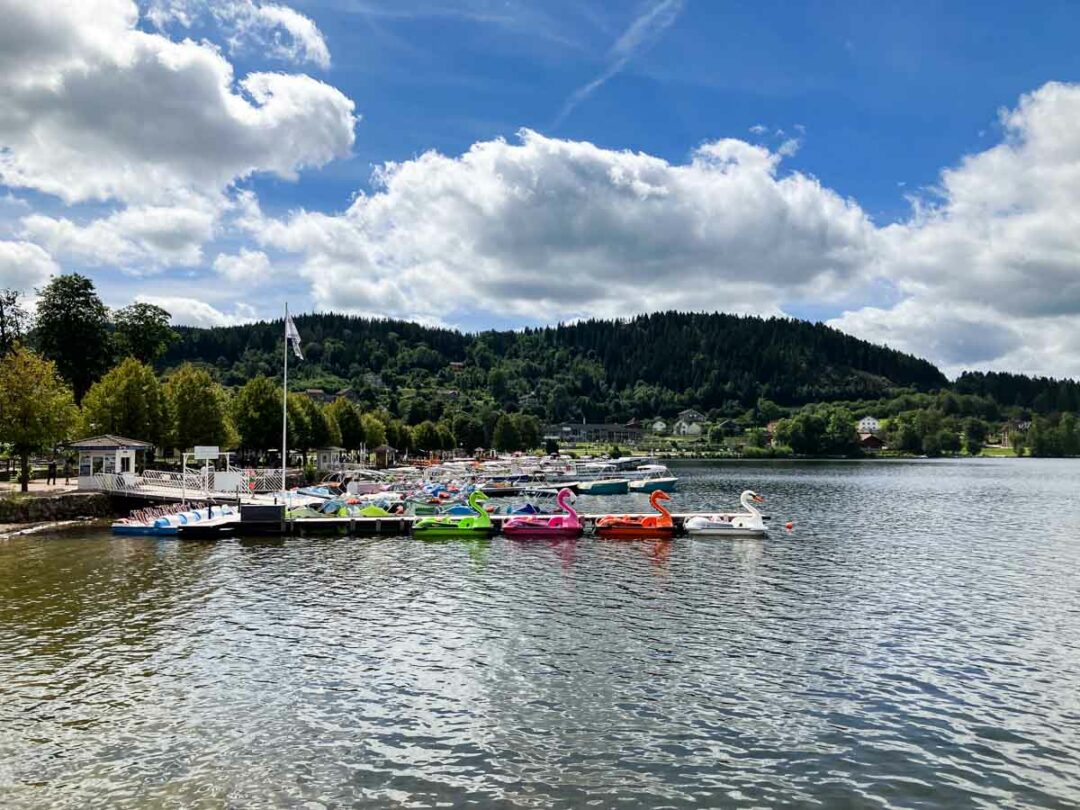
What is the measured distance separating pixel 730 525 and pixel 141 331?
86.1 meters

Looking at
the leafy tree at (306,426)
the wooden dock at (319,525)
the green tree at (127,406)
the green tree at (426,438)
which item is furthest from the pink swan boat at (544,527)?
the green tree at (426,438)

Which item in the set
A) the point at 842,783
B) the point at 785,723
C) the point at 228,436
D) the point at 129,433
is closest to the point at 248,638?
the point at 785,723

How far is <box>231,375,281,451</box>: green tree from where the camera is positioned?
84.3 meters

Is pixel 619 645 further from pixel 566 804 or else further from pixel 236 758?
pixel 236 758

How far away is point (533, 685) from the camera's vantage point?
1952cm

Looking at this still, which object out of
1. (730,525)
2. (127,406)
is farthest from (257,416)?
(730,525)

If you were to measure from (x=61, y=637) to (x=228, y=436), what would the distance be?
6019 centimetres

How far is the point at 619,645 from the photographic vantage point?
23344 mm

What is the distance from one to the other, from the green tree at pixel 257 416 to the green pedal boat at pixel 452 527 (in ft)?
131

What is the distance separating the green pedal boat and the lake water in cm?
1253

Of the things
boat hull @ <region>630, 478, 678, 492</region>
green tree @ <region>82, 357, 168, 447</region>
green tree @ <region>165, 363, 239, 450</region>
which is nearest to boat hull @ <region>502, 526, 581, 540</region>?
green tree @ <region>82, 357, 168, 447</region>

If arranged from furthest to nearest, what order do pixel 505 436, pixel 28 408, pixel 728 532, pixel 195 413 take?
1. pixel 505 436
2. pixel 195 413
3. pixel 28 408
4. pixel 728 532

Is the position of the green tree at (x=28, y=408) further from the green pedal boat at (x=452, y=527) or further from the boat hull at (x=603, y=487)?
the boat hull at (x=603, y=487)

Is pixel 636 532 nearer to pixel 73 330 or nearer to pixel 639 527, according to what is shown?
pixel 639 527
